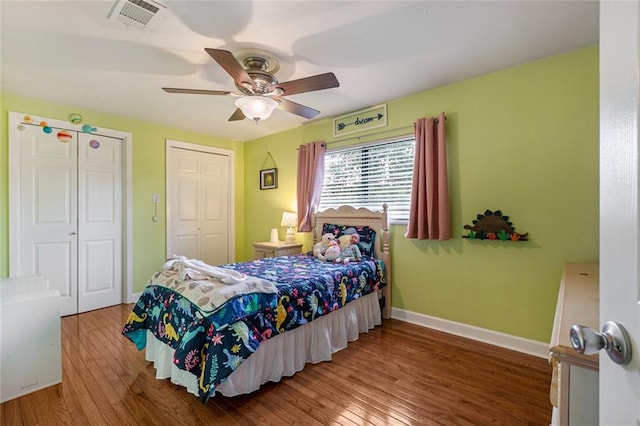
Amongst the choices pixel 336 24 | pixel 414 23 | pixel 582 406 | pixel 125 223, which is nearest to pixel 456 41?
pixel 414 23

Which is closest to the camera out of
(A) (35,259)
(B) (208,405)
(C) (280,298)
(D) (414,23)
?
(B) (208,405)

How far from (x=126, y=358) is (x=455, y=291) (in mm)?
2978

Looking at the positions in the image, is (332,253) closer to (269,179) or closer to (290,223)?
(290,223)

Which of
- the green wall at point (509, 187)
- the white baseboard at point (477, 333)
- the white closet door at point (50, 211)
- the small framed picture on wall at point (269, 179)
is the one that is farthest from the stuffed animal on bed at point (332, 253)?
the white closet door at point (50, 211)

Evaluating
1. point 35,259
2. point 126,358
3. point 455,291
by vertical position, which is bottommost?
point 126,358

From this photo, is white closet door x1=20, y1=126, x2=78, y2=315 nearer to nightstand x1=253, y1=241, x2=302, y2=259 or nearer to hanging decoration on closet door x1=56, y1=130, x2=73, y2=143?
hanging decoration on closet door x1=56, y1=130, x2=73, y2=143

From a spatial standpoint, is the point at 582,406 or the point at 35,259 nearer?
the point at 582,406

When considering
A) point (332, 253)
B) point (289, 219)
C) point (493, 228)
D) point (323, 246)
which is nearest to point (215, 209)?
point (289, 219)

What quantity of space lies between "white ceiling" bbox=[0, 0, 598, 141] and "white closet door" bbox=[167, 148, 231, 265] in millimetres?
1513

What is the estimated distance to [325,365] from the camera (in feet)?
7.59

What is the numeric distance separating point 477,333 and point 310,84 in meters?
2.63

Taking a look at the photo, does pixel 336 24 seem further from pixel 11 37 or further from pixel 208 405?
pixel 208 405

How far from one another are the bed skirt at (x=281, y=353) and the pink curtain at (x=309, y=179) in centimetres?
153

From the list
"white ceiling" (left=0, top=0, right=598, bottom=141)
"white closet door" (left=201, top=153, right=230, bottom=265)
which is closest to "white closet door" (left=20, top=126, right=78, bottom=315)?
"white ceiling" (left=0, top=0, right=598, bottom=141)
